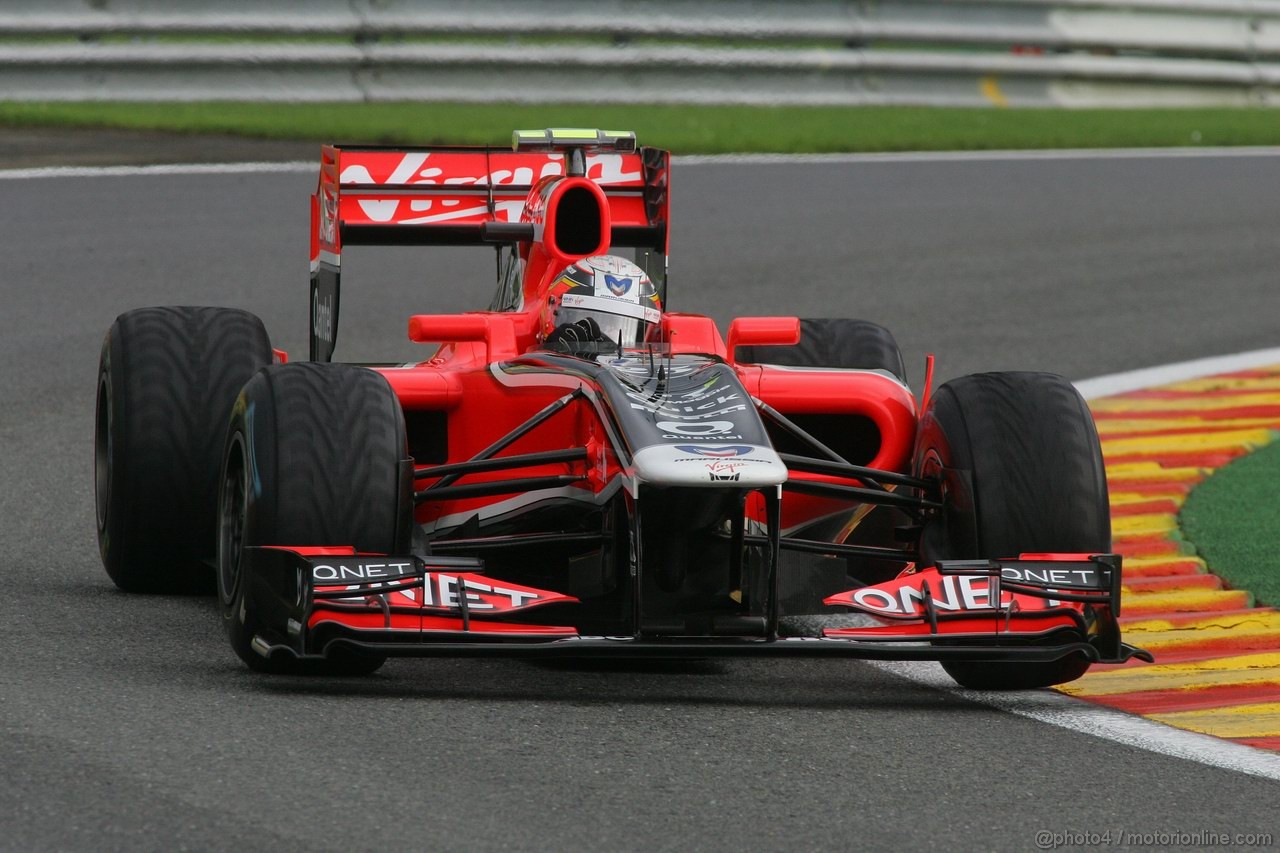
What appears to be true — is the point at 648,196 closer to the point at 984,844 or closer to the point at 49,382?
the point at 49,382

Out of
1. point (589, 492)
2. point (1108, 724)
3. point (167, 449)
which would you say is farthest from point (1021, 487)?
point (167, 449)

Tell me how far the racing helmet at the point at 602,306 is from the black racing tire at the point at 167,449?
0.95 metres

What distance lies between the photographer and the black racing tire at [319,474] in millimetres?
5453

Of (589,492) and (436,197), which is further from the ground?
(436,197)

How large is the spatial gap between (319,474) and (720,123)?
1211cm

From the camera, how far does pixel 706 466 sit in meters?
5.27

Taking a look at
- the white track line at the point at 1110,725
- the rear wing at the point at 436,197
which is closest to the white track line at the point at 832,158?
the rear wing at the point at 436,197

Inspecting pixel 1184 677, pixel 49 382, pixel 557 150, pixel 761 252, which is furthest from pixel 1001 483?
pixel 761 252

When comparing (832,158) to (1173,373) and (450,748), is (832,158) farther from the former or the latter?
(450,748)

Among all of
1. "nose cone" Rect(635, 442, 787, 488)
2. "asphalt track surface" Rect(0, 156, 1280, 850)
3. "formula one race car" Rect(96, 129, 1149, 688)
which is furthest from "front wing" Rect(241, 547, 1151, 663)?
"nose cone" Rect(635, 442, 787, 488)

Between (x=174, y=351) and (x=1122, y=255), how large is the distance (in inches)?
336

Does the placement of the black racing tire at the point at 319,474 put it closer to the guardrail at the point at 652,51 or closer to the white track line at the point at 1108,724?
the white track line at the point at 1108,724

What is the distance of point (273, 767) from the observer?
456 centimetres

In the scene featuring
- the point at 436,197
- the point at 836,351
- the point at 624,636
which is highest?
the point at 436,197
